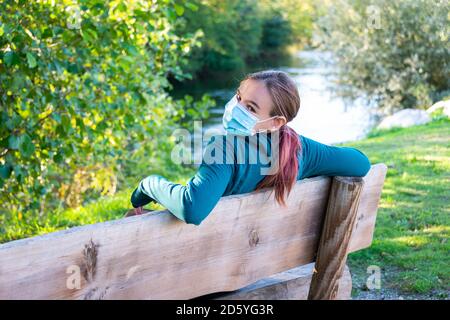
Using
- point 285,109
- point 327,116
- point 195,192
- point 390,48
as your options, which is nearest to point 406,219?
point 285,109

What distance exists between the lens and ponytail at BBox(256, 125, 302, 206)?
2.24 metres

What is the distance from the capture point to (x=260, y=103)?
243 centimetres

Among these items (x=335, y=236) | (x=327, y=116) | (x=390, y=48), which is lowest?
(x=327, y=116)

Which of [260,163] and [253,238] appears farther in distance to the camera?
[260,163]

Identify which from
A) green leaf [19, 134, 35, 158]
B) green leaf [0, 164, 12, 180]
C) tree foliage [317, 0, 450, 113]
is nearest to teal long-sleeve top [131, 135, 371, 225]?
green leaf [19, 134, 35, 158]

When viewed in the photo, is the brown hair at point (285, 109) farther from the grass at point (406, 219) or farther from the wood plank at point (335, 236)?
the grass at point (406, 219)

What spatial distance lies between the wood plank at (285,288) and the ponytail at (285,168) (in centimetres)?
34

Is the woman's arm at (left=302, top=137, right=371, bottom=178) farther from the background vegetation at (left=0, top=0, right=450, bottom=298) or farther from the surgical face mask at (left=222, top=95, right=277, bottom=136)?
the background vegetation at (left=0, top=0, right=450, bottom=298)

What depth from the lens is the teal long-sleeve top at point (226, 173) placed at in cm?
202

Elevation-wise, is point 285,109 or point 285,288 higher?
point 285,109

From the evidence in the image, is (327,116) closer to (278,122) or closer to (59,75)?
(59,75)

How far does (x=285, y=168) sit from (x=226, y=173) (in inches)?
9.9

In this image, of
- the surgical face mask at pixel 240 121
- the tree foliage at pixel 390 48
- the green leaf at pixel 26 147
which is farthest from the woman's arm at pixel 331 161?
the tree foliage at pixel 390 48
